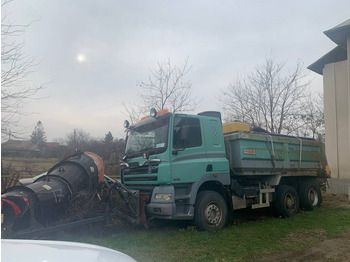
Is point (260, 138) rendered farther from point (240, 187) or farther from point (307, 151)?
point (307, 151)

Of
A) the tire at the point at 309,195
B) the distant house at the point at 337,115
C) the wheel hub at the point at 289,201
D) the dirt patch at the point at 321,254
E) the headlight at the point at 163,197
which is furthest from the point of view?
the distant house at the point at 337,115

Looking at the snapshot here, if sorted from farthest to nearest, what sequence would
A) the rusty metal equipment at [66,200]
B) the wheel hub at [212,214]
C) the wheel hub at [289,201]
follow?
1. the wheel hub at [289,201]
2. the wheel hub at [212,214]
3. the rusty metal equipment at [66,200]

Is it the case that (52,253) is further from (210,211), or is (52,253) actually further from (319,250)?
(210,211)

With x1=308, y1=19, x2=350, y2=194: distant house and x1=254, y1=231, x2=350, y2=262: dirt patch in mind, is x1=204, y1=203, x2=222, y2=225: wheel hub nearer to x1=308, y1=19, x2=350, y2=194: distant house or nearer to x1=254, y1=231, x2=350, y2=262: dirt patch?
x1=254, y1=231, x2=350, y2=262: dirt patch

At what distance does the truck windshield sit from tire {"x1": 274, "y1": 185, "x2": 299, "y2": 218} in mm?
4367

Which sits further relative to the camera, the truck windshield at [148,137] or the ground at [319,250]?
the truck windshield at [148,137]

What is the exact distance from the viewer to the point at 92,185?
7191 millimetres

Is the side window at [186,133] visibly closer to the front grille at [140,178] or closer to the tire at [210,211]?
the front grille at [140,178]

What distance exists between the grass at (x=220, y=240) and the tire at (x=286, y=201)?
86cm

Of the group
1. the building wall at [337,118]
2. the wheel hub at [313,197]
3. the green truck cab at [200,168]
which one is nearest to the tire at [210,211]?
the green truck cab at [200,168]

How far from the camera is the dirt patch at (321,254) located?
17.6ft

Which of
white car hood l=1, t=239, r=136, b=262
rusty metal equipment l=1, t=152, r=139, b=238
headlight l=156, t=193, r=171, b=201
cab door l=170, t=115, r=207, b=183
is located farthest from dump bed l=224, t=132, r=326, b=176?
white car hood l=1, t=239, r=136, b=262

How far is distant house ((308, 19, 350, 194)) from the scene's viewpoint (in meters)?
15.5

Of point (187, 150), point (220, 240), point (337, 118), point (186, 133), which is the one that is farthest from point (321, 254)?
point (337, 118)
